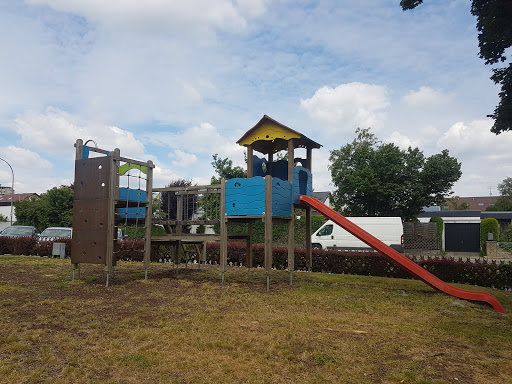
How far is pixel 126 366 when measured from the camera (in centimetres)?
392

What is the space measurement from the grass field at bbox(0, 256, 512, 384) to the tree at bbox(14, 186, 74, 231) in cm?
2706

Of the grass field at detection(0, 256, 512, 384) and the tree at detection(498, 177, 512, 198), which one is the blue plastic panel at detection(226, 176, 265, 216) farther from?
the tree at detection(498, 177, 512, 198)

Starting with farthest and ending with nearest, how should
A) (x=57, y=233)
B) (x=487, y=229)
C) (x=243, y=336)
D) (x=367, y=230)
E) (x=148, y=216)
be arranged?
(x=487, y=229) < (x=367, y=230) < (x=57, y=233) < (x=148, y=216) < (x=243, y=336)

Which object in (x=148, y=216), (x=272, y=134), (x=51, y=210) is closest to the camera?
(x=148, y=216)

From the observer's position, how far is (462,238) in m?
33.7

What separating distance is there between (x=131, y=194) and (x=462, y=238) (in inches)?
1256

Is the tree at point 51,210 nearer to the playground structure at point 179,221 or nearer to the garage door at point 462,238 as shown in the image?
the playground structure at point 179,221

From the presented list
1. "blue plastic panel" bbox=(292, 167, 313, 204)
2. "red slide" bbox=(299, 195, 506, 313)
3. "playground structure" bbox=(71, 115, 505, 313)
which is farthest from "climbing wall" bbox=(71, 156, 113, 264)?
"red slide" bbox=(299, 195, 506, 313)

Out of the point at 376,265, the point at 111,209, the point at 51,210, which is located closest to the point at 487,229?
the point at 376,265

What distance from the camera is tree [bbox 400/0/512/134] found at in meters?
8.40

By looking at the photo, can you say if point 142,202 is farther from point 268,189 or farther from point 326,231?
point 326,231

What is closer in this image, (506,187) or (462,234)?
(462,234)

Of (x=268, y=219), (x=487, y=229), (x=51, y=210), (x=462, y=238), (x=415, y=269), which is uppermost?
(x=51, y=210)

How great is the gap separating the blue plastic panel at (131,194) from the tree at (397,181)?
21.1 metres
